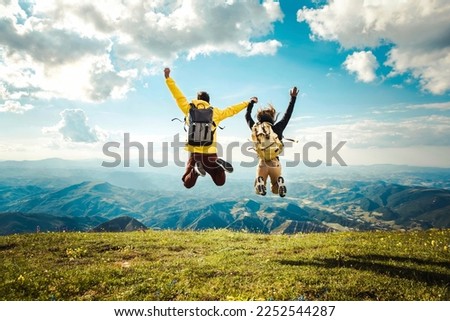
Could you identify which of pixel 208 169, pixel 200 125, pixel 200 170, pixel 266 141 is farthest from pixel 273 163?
pixel 200 125

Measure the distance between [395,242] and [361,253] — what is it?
10.2ft

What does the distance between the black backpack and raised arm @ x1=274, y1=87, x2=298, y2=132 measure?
2.56m

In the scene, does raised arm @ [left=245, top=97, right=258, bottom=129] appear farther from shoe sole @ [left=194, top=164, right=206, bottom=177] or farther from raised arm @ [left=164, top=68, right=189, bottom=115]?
shoe sole @ [left=194, top=164, right=206, bottom=177]

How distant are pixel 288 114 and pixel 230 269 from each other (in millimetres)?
5885

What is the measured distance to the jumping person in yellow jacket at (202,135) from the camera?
428 inches

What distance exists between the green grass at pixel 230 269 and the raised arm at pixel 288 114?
4897 mm

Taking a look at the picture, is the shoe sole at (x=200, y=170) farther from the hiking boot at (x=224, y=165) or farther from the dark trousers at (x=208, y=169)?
the hiking boot at (x=224, y=165)

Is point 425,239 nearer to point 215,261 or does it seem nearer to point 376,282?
point 376,282

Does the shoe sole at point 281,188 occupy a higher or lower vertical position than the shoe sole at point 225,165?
lower

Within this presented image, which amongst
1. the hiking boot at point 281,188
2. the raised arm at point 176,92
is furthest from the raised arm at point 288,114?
the raised arm at point 176,92

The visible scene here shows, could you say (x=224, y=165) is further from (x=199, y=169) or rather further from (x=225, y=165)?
Result: (x=199, y=169)

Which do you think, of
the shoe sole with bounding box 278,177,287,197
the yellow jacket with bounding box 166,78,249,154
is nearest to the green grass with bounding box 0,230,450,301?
the shoe sole with bounding box 278,177,287,197

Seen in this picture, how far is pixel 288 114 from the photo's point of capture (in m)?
11.9
